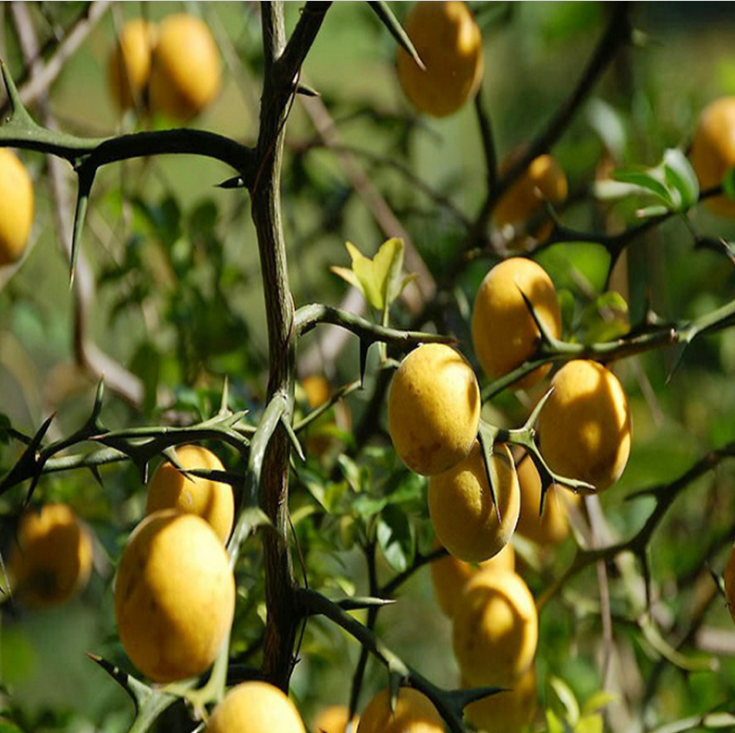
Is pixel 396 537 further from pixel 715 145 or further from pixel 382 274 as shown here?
pixel 715 145

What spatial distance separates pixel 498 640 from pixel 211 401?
17 cm

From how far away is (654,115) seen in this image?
85 cm

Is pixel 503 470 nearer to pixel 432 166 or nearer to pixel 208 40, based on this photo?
pixel 208 40

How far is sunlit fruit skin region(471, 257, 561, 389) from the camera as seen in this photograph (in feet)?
1.61

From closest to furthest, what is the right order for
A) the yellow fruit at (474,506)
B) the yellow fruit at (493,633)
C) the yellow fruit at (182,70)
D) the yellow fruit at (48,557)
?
1. the yellow fruit at (474,506)
2. the yellow fruit at (493,633)
3. the yellow fruit at (48,557)
4. the yellow fruit at (182,70)

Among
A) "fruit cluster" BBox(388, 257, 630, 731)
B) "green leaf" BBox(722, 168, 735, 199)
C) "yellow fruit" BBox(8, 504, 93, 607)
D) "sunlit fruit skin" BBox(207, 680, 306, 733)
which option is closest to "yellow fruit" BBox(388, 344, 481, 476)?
"fruit cluster" BBox(388, 257, 630, 731)

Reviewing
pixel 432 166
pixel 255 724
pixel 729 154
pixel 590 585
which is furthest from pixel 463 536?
pixel 432 166

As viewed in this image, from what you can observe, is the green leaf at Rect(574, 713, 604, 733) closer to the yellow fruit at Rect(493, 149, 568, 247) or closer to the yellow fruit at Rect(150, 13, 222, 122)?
the yellow fruit at Rect(493, 149, 568, 247)

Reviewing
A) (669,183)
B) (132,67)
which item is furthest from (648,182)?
(132,67)

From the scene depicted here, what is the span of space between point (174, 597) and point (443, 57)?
1.21ft

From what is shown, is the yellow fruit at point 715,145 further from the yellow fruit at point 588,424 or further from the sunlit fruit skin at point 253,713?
the sunlit fruit skin at point 253,713

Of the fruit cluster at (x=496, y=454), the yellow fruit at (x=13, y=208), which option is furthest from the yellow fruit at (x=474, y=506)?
the yellow fruit at (x=13, y=208)

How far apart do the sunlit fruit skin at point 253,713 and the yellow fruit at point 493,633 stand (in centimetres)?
20

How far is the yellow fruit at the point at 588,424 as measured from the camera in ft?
1.53
